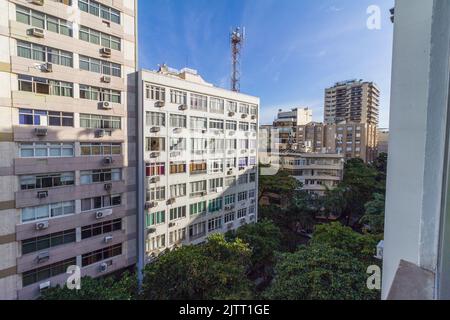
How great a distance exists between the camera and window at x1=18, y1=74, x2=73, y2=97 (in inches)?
119

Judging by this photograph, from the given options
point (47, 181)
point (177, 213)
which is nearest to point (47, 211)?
point (47, 181)

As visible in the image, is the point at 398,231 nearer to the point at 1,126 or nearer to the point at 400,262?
the point at 400,262

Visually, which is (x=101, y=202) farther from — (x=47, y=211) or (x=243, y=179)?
(x=243, y=179)

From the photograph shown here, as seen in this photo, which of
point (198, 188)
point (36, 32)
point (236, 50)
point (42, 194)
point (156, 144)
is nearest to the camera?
point (236, 50)

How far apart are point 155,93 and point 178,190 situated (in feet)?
6.75

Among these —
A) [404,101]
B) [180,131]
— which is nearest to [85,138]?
[180,131]

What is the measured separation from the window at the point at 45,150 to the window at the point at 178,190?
191cm

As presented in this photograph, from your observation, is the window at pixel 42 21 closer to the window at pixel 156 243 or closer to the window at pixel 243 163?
the window at pixel 156 243

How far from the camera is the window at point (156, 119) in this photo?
14.1ft

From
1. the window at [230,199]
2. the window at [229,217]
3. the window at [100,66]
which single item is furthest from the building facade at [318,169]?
the window at [100,66]

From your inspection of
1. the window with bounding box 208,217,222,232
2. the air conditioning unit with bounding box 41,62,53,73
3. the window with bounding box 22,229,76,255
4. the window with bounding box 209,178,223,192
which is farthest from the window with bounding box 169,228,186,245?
the air conditioning unit with bounding box 41,62,53,73

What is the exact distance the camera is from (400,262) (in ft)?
2.30

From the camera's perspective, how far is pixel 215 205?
5449mm

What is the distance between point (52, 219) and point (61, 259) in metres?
0.67
